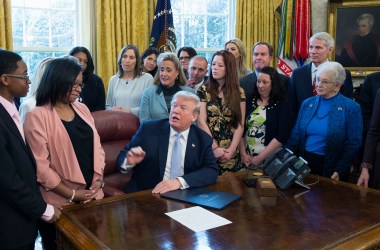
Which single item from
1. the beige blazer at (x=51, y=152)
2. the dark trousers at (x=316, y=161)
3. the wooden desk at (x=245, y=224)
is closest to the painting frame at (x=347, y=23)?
the dark trousers at (x=316, y=161)

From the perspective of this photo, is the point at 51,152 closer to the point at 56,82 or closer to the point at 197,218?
the point at 56,82

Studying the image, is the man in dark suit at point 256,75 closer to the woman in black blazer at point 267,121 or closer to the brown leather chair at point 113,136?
the woman in black blazer at point 267,121

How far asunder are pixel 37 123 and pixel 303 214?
4.33ft

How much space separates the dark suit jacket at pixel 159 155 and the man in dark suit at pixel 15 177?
0.66 metres

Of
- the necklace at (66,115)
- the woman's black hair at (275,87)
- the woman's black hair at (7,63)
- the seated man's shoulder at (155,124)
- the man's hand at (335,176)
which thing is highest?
the woman's black hair at (7,63)

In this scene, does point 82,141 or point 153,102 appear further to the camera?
point 153,102

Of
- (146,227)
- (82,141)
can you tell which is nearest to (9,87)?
(82,141)

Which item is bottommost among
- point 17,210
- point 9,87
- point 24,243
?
point 24,243

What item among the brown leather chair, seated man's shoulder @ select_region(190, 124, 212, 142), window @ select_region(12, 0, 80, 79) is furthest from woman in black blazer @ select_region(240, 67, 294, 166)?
window @ select_region(12, 0, 80, 79)

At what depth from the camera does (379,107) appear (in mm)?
2635

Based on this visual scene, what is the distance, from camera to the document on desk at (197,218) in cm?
163

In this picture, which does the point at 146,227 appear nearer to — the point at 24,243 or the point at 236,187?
the point at 24,243

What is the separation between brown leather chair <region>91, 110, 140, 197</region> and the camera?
2896mm

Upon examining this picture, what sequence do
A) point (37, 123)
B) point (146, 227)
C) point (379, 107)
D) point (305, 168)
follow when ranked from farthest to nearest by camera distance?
point (379, 107), point (305, 168), point (37, 123), point (146, 227)
